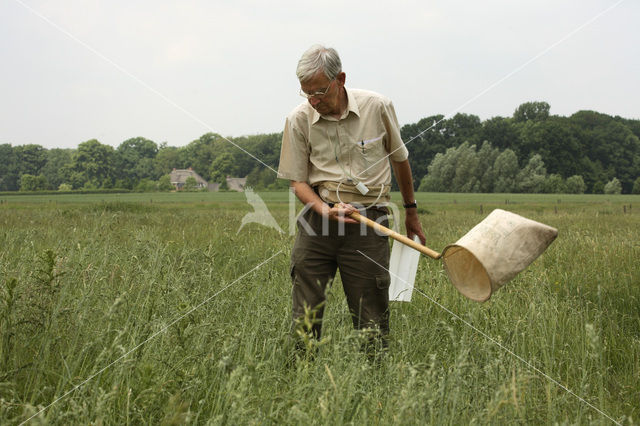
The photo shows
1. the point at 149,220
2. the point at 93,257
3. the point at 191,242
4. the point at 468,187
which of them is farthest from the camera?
the point at 468,187

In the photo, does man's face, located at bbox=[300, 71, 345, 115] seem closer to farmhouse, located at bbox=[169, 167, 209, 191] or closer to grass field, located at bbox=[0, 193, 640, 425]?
grass field, located at bbox=[0, 193, 640, 425]

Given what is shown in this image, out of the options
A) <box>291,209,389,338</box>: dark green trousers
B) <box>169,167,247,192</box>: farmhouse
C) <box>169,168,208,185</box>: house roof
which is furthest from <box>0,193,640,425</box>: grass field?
<box>169,168,208,185</box>: house roof

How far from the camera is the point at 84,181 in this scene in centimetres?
4838

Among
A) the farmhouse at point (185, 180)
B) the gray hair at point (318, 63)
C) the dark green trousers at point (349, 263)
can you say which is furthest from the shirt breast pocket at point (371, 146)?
the farmhouse at point (185, 180)

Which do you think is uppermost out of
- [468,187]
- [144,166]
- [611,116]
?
[611,116]

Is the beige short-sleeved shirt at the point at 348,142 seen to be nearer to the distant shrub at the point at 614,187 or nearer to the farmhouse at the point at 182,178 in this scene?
the farmhouse at the point at 182,178

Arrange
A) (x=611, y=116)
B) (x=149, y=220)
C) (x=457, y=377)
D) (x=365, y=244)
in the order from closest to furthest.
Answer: (x=457, y=377) < (x=365, y=244) < (x=149, y=220) < (x=611, y=116)

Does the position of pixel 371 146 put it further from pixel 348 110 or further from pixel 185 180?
pixel 185 180

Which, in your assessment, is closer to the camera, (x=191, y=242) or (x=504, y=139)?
(x=191, y=242)

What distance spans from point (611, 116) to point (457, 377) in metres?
93.3

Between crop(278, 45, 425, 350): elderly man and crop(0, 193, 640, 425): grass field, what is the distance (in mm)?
290

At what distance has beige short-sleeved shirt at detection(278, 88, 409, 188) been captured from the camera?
120 inches

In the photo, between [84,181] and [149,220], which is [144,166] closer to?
[84,181]

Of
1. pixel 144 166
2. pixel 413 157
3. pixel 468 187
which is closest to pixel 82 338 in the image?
pixel 144 166
